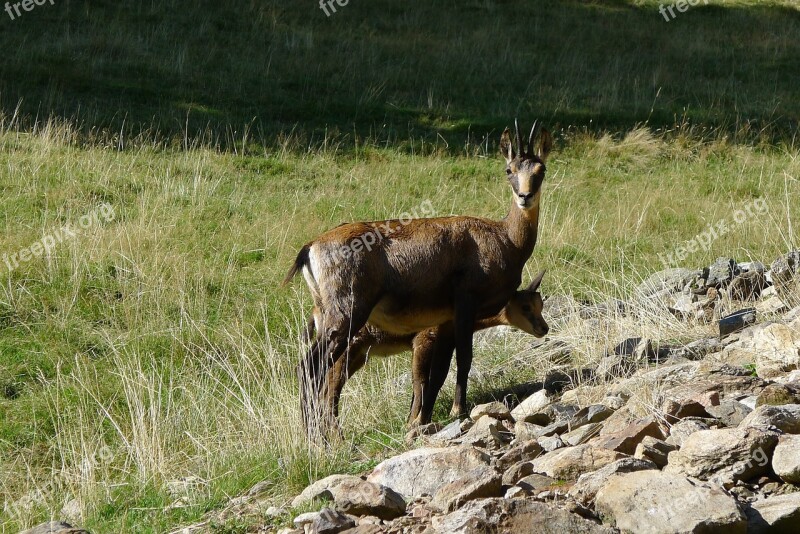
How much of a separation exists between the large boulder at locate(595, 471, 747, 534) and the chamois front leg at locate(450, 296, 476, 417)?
3.34m

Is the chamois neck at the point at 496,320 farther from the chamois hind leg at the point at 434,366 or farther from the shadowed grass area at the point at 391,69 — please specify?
the shadowed grass area at the point at 391,69

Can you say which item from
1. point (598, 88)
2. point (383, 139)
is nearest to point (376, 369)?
point (383, 139)

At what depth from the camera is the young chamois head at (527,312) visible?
8.86 metres

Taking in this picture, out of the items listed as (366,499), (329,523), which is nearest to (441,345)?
(366,499)

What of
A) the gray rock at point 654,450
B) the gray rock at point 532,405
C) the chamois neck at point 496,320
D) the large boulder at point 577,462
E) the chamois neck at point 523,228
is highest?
the chamois neck at point 523,228

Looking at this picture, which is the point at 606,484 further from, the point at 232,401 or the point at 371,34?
the point at 371,34

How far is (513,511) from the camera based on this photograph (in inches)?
161

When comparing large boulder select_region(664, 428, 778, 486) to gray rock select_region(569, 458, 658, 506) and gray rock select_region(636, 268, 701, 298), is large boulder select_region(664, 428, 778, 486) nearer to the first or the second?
gray rock select_region(569, 458, 658, 506)

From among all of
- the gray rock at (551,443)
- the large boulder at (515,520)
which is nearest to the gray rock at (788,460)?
the large boulder at (515,520)
